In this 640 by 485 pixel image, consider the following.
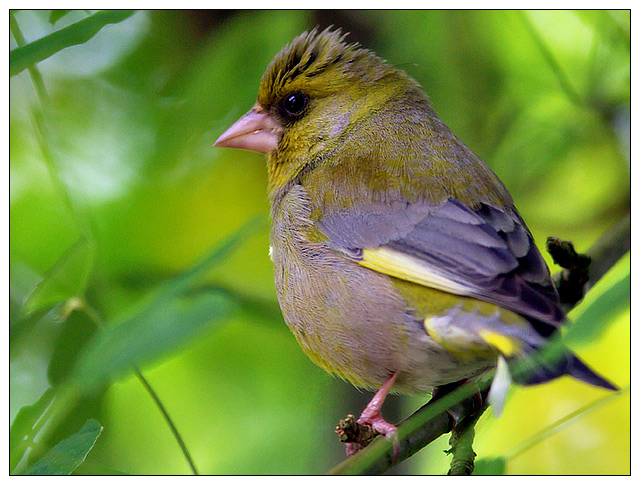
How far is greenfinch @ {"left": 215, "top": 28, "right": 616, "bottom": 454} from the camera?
1506 mm

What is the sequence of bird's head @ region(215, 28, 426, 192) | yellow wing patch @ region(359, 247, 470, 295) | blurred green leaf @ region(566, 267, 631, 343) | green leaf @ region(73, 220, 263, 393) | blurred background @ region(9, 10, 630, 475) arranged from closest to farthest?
blurred green leaf @ region(566, 267, 631, 343)
green leaf @ region(73, 220, 263, 393)
yellow wing patch @ region(359, 247, 470, 295)
bird's head @ region(215, 28, 426, 192)
blurred background @ region(9, 10, 630, 475)

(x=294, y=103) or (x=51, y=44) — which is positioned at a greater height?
(x=51, y=44)

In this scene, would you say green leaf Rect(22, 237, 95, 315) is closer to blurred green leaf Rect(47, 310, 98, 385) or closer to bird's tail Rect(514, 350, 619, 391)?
blurred green leaf Rect(47, 310, 98, 385)

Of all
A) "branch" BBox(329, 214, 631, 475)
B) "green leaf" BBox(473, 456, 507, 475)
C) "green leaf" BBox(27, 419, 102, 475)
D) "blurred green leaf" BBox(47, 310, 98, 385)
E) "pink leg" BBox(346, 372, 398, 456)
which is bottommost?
"green leaf" BBox(473, 456, 507, 475)

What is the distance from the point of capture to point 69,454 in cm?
144

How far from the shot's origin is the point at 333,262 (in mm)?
1785

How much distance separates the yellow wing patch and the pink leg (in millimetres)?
294

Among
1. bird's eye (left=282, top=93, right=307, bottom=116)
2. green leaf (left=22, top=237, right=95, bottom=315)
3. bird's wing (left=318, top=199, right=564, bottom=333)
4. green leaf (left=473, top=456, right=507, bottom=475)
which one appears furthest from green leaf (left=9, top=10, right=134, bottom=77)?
green leaf (left=473, top=456, right=507, bottom=475)

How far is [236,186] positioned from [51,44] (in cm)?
116

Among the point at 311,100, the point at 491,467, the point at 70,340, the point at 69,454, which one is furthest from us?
the point at 70,340

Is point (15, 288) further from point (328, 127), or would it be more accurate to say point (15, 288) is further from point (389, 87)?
point (389, 87)

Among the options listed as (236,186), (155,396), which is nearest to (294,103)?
(236,186)

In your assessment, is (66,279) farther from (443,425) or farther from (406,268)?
(443,425)
